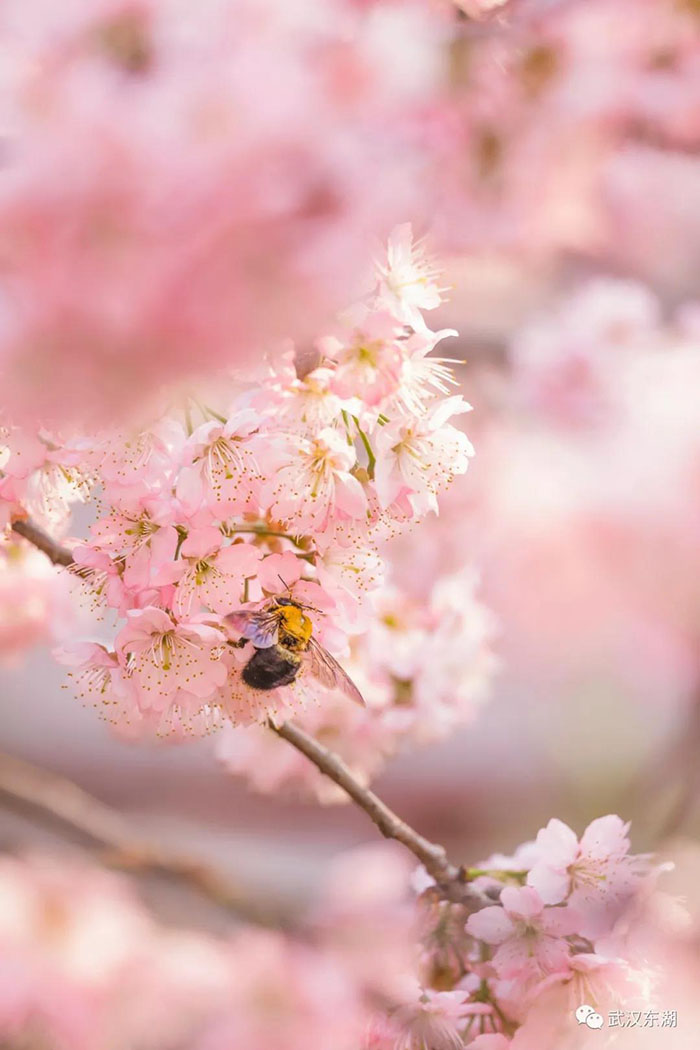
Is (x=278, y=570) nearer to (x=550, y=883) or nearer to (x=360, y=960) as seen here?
(x=550, y=883)

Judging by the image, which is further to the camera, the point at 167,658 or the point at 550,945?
the point at 550,945

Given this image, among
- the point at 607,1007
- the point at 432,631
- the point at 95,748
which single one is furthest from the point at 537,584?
the point at 607,1007

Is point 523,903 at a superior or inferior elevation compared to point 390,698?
inferior

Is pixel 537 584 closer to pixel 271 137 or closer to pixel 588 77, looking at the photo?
pixel 588 77

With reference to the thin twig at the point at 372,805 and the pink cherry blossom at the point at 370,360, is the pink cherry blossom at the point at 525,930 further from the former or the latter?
the pink cherry blossom at the point at 370,360

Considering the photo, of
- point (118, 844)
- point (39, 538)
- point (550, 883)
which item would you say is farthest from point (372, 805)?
point (118, 844)

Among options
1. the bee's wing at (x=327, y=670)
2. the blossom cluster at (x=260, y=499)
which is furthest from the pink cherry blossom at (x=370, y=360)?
the bee's wing at (x=327, y=670)
